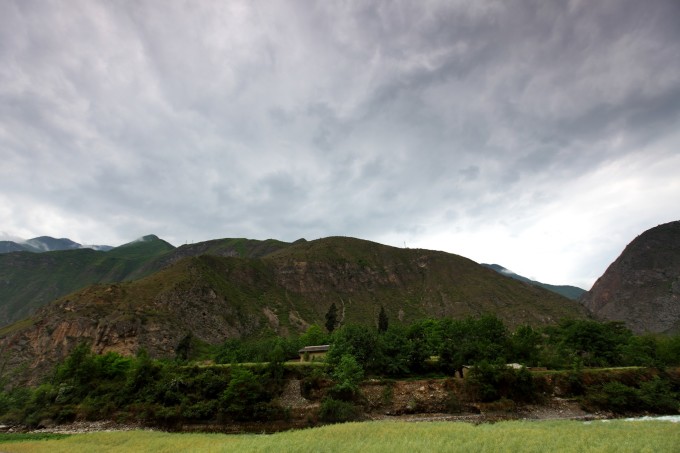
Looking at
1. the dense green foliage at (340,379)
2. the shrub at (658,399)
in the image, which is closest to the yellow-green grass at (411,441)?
the dense green foliage at (340,379)

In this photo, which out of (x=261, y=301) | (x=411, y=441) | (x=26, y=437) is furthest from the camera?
(x=261, y=301)

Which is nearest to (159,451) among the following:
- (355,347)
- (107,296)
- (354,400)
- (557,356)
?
(354,400)

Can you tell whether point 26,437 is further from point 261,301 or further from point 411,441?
point 261,301

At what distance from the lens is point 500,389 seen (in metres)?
47.9

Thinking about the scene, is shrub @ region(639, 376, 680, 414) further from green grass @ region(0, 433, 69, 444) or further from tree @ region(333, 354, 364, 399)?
green grass @ region(0, 433, 69, 444)

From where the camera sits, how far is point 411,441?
22094 mm

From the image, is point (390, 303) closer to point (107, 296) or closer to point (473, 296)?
point (473, 296)

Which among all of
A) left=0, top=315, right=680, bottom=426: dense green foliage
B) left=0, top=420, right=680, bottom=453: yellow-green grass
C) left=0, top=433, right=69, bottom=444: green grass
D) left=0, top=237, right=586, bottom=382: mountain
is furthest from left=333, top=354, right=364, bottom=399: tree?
left=0, top=237, right=586, bottom=382: mountain

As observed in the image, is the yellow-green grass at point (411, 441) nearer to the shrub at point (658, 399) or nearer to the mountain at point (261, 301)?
the shrub at point (658, 399)

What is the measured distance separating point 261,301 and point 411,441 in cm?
12568

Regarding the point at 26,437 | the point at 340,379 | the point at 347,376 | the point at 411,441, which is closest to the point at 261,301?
the point at 340,379

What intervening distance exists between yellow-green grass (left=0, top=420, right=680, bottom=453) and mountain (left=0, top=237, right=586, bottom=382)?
63.1 metres

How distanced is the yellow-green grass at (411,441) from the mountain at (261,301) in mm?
63126

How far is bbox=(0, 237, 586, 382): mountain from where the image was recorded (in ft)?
306
